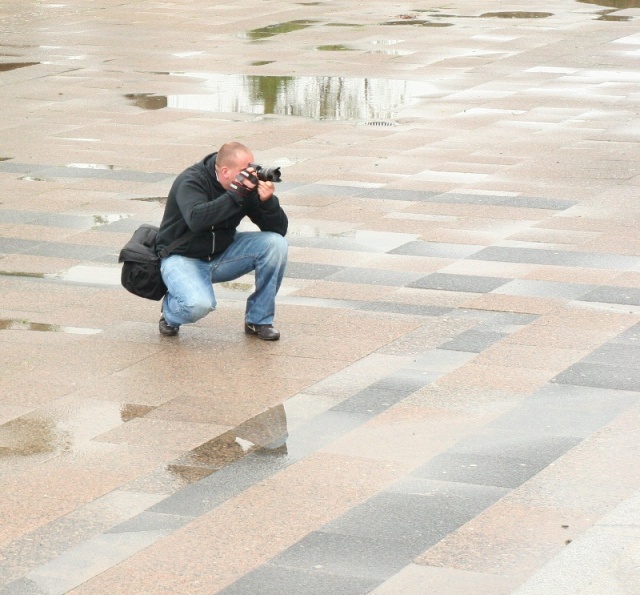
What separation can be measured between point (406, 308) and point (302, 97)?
27.4 ft

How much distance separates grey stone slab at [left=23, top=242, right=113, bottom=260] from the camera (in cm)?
994

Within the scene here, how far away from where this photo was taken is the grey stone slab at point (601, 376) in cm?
716

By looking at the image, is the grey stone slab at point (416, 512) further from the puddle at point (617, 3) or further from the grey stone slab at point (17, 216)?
the puddle at point (617, 3)

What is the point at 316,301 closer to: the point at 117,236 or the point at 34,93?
the point at 117,236

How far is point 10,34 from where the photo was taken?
22.6 meters

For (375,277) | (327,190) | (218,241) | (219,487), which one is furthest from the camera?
(327,190)

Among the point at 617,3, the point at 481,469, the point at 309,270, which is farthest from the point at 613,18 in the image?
the point at 481,469

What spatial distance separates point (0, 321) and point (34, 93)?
29.9 ft

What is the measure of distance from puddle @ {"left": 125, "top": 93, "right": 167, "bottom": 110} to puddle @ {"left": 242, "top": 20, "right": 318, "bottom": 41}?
5276mm

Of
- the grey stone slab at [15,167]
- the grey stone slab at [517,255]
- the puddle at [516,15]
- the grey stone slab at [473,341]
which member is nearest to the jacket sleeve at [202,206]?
the grey stone slab at [473,341]

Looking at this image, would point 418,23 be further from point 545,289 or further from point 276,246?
point 276,246

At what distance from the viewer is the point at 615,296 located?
8.67 metres

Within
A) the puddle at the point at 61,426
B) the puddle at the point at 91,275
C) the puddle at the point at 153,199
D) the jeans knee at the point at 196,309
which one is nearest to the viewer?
the puddle at the point at 61,426

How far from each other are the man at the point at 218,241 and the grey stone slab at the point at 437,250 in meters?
1.75
